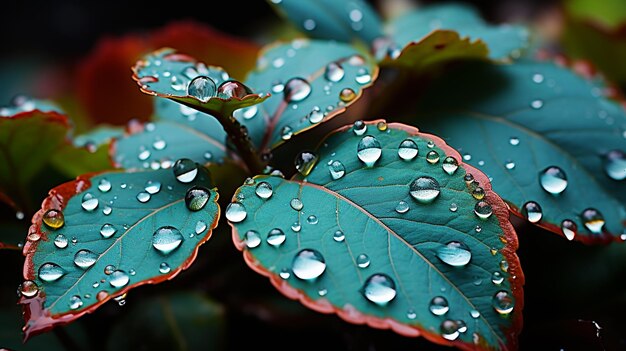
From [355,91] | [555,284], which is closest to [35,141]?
[355,91]

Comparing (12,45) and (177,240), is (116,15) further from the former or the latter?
(177,240)

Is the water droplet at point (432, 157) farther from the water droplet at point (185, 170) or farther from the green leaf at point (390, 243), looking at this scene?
the water droplet at point (185, 170)

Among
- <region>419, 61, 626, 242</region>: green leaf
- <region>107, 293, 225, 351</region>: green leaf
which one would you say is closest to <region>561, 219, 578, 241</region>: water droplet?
<region>419, 61, 626, 242</region>: green leaf

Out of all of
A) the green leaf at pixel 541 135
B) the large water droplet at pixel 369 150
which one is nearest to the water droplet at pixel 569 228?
the green leaf at pixel 541 135

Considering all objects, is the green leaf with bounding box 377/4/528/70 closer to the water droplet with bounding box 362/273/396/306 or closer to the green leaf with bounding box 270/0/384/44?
the green leaf with bounding box 270/0/384/44

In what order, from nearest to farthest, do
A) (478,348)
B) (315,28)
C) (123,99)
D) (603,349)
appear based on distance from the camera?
(478,348) < (603,349) < (315,28) < (123,99)

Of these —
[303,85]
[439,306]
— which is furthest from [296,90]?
[439,306]
